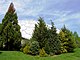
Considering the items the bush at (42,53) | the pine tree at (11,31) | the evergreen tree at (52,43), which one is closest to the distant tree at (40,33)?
the evergreen tree at (52,43)

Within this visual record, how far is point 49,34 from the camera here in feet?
117

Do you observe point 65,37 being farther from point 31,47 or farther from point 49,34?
point 31,47

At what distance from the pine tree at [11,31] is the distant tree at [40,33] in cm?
360

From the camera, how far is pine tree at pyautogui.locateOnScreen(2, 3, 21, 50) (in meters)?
37.2

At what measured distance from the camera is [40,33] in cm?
3572

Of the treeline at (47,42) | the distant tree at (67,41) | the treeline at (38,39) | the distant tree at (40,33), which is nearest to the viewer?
the treeline at (47,42)

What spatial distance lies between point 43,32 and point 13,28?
5717 mm

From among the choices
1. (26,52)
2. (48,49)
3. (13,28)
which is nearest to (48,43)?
(48,49)

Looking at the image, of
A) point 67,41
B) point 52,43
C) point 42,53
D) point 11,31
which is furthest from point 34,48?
point 67,41

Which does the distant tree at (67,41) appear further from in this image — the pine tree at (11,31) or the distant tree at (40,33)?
the pine tree at (11,31)

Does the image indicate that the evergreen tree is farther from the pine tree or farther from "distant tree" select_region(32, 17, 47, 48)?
the pine tree

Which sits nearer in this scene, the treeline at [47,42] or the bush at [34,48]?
the bush at [34,48]

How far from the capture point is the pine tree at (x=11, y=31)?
3719cm

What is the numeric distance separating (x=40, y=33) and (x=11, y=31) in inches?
209
